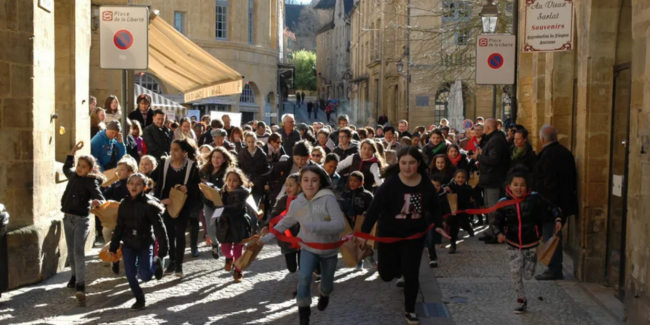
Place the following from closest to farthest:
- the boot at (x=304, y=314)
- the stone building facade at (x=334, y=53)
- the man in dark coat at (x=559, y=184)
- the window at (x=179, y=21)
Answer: the boot at (x=304, y=314)
the man in dark coat at (x=559, y=184)
the window at (x=179, y=21)
the stone building facade at (x=334, y=53)

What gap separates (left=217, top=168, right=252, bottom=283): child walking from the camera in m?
9.86

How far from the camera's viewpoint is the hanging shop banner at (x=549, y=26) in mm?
10438

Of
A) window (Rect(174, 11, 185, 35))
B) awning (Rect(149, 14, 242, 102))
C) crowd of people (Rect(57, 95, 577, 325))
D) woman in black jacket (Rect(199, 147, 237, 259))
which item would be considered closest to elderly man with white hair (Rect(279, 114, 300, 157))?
crowd of people (Rect(57, 95, 577, 325))

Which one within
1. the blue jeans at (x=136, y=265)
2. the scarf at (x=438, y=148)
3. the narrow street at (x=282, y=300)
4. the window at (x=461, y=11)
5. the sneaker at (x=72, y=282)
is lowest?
the narrow street at (x=282, y=300)

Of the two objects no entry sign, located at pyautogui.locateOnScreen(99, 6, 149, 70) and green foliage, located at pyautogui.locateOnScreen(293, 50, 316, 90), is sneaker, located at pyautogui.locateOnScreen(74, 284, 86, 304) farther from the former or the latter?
green foliage, located at pyautogui.locateOnScreen(293, 50, 316, 90)

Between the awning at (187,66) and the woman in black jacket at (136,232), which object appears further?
the awning at (187,66)

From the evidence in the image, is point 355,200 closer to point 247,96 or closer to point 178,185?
point 178,185

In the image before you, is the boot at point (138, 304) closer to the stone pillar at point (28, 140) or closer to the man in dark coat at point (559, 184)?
the stone pillar at point (28, 140)

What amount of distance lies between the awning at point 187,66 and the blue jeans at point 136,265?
7604 mm

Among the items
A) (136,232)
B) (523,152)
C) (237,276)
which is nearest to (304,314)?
(136,232)

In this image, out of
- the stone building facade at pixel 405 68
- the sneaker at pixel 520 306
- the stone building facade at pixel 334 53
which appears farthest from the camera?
the stone building facade at pixel 334 53

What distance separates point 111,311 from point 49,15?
389 cm

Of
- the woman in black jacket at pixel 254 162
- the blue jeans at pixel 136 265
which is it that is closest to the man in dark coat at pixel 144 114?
the woman in black jacket at pixel 254 162

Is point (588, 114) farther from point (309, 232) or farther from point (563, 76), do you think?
point (309, 232)
